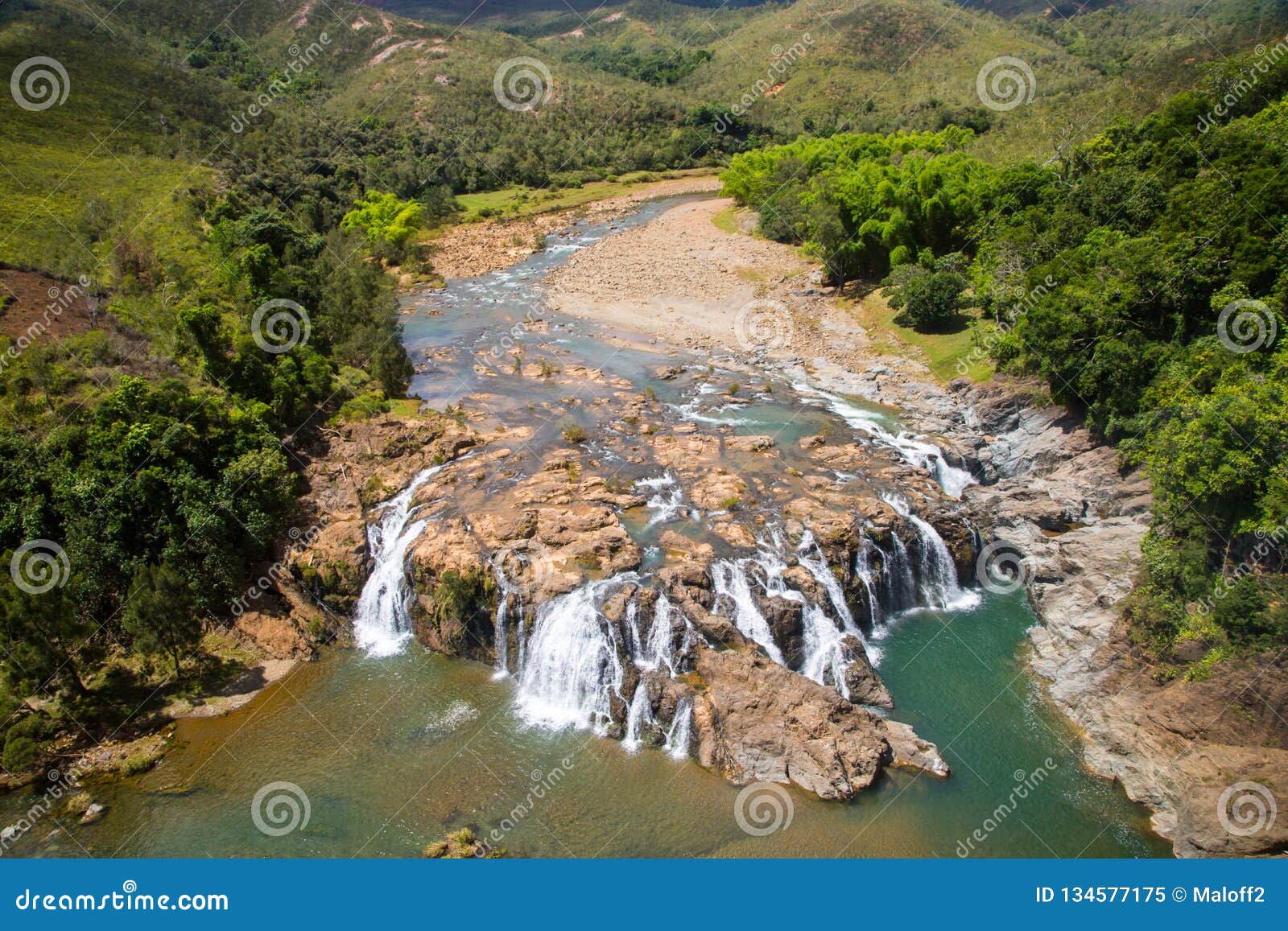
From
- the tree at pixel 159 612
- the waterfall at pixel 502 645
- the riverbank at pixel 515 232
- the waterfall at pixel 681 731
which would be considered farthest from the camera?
the riverbank at pixel 515 232

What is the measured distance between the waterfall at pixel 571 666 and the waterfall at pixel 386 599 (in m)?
5.30

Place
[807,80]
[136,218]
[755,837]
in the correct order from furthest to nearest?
1. [807,80]
2. [136,218]
3. [755,837]

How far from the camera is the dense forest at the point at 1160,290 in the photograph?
21.0 metres

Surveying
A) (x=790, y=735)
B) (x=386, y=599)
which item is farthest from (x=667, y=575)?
(x=386, y=599)

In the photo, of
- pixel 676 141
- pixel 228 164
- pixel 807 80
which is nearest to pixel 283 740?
pixel 228 164

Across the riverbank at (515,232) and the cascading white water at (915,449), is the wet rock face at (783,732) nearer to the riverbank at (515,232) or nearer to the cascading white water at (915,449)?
the cascading white water at (915,449)

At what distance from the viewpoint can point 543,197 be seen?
93375 mm

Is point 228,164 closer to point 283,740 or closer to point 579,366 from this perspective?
point 579,366

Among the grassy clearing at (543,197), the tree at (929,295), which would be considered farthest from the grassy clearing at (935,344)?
the grassy clearing at (543,197)

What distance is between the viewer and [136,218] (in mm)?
47500

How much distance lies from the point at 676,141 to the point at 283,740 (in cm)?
10281

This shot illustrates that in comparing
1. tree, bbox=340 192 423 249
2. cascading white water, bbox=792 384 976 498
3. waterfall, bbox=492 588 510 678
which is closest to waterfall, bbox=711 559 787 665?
waterfall, bbox=492 588 510 678

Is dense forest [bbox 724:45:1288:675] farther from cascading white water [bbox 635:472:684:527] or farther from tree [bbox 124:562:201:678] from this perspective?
tree [bbox 124:562:201:678]

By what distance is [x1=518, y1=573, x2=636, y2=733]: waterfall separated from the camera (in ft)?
73.3
